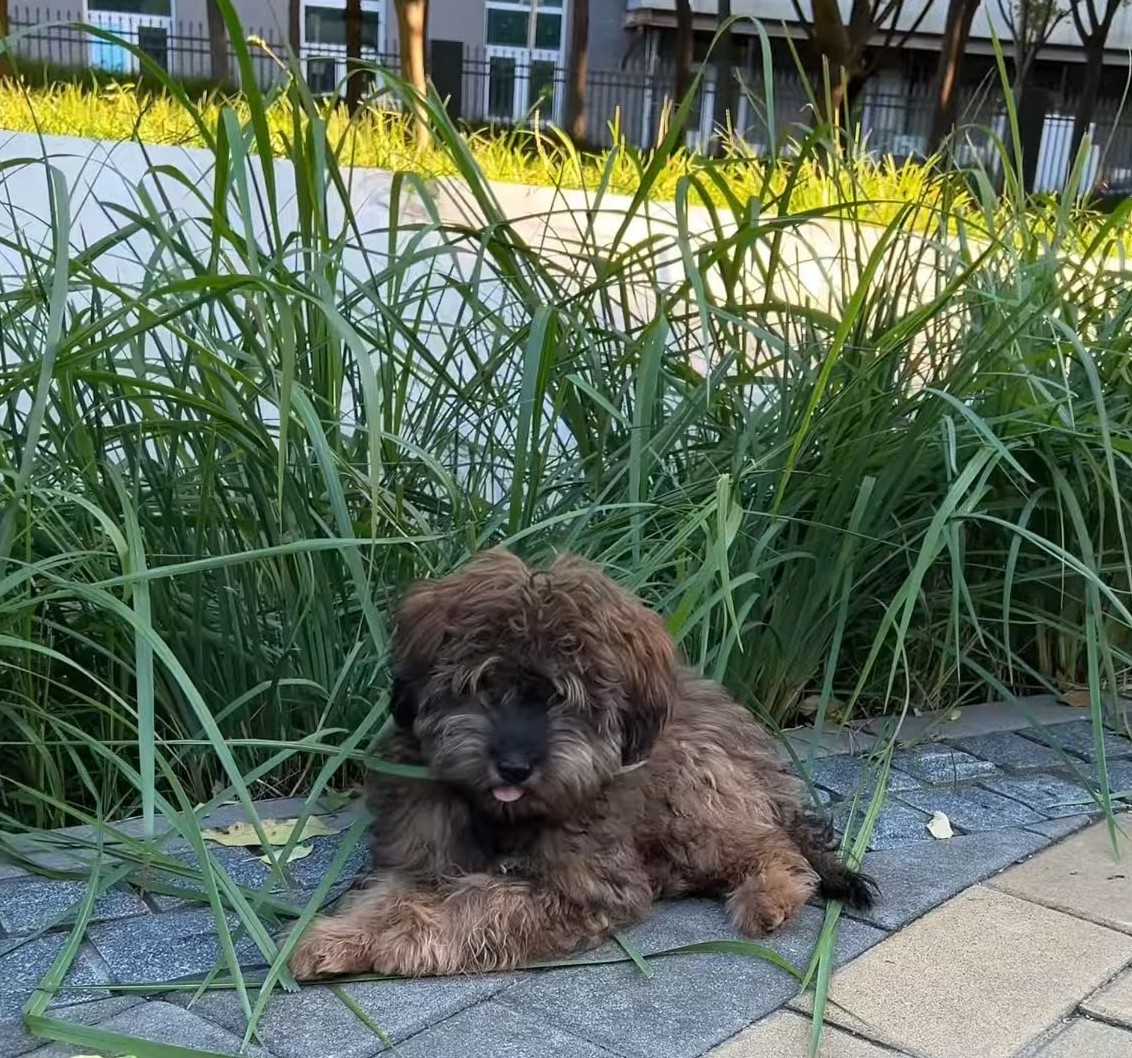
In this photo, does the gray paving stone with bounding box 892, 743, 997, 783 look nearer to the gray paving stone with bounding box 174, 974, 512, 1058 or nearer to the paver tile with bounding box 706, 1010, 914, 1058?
the paver tile with bounding box 706, 1010, 914, 1058

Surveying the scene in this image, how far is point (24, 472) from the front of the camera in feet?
7.02

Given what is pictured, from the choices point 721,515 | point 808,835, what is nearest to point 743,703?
point 808,835

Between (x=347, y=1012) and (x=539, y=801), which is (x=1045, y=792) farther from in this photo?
(x=347, y=1012)

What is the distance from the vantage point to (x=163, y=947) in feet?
7.63

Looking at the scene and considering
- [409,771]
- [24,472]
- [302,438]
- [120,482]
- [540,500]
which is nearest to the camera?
[24,472]

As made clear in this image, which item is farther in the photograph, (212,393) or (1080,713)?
(1080,713)

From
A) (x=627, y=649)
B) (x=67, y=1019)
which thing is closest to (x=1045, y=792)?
(x=627, y=649)

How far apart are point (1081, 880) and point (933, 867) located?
0.33 metres

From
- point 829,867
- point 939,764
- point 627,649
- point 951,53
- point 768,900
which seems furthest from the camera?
point 951,53

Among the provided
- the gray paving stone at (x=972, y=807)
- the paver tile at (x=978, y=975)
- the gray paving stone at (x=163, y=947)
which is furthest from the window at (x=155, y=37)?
the paver tile at (x=978, y=975)

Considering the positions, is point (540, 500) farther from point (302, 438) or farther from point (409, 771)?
point (409, 771)

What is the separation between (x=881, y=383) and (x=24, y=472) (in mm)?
2386

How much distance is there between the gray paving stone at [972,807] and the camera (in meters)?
3.07

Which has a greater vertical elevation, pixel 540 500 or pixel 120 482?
pixel 120 482
